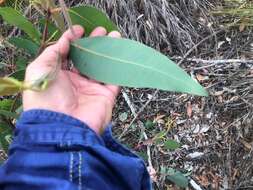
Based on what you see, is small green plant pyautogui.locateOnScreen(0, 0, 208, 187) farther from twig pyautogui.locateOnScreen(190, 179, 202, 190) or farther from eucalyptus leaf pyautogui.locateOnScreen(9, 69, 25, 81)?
twig pyautogui.locateOnScreen(190, 179, 202, 190)

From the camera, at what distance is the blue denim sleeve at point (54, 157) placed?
774mm

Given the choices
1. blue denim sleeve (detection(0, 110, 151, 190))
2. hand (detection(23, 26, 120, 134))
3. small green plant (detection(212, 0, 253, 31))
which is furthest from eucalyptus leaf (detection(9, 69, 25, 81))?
small green plant (detection(212, 0, 253, 31))

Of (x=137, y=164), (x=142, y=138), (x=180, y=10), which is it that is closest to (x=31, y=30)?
(x=137, y=164)

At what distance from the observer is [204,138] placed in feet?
6.50

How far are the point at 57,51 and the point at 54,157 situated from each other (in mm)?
203

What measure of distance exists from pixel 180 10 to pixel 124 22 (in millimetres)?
273

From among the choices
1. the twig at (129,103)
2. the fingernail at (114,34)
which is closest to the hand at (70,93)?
the fingernail at (114,34)

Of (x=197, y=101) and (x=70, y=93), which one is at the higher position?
(x=70, y=93)

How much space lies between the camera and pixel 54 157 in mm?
777

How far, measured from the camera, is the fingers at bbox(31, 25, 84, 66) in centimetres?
89

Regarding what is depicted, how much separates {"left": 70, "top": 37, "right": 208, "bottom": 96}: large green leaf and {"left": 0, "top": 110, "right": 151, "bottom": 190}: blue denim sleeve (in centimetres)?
10

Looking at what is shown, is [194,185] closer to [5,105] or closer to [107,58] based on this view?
[5,105]

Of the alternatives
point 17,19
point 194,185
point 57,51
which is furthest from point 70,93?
point 194,185

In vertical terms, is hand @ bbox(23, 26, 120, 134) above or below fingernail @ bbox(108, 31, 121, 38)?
below
